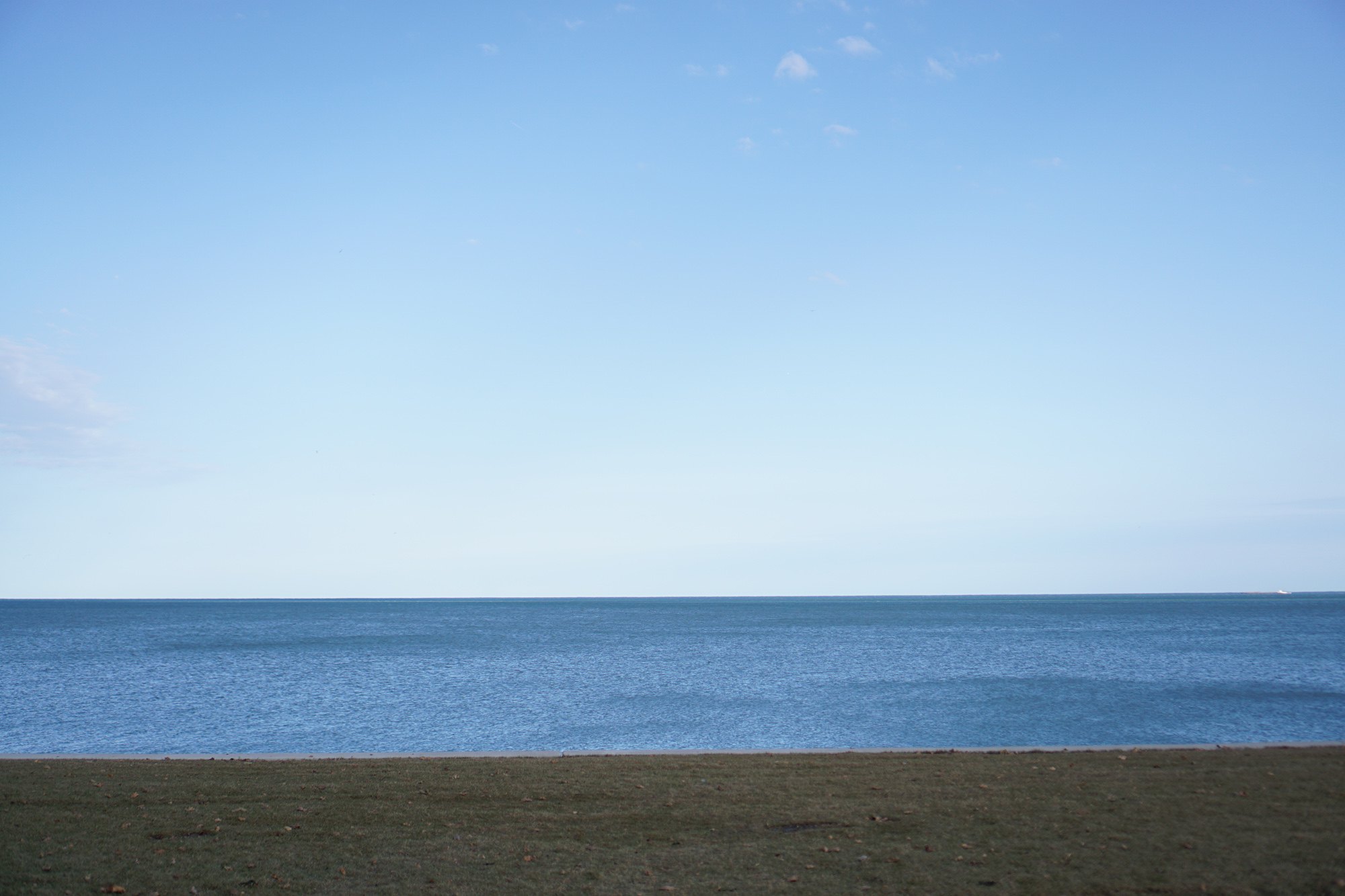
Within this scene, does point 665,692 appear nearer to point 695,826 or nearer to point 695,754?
point 695,754

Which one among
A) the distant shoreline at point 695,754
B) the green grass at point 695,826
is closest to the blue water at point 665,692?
the distant shoreline at point 695,754

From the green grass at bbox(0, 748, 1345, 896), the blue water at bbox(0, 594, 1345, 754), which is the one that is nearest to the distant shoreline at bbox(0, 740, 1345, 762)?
the green grass at bbox(0, 748, 1345, 896)

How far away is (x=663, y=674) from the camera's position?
168 ft

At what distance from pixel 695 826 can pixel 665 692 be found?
100 ft

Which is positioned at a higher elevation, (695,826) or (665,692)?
(695,826)

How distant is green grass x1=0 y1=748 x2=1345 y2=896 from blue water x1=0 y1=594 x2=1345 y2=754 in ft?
37.8

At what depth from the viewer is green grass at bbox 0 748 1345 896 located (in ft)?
29.9

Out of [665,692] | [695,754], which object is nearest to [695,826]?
[695,754]

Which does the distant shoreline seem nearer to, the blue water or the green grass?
the green grass

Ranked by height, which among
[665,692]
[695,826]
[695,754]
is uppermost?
[695,826]

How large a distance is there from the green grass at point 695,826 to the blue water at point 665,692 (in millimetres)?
11524

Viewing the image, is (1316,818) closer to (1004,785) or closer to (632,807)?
(1004,785)

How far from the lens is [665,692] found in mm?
41250

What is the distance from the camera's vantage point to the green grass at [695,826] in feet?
29.9
